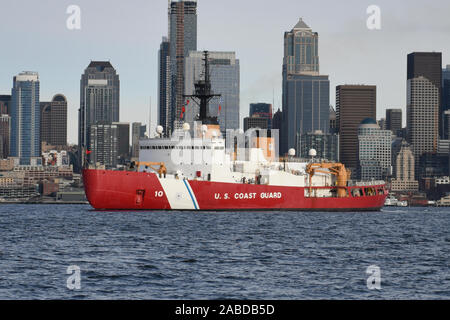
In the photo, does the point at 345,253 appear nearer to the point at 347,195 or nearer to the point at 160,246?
the point at 160,246

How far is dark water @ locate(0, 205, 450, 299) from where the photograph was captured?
69.7ft

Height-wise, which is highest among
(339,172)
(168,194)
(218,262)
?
(339,172)

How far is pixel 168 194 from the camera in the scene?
64312 mm

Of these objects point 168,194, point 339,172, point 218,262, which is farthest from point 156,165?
point 218,262

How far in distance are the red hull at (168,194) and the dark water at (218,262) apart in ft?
49.2

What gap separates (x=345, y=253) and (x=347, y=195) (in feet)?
161

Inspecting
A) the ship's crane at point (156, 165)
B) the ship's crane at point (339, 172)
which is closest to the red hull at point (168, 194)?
the ship's crane at point (156, 165)

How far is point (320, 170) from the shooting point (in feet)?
261

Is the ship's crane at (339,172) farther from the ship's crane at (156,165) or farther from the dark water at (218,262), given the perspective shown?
the dark water at (218,262)

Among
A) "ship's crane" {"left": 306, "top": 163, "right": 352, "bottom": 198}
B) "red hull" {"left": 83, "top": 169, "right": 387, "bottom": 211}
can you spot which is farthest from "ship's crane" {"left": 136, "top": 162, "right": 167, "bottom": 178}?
"ship's crane" {"left": 306, "top": 163, "right": 352, "bottom": 198}

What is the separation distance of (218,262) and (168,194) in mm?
36352

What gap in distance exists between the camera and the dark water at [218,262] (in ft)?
69.7

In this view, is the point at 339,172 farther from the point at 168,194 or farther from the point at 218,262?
the point at 218,262
